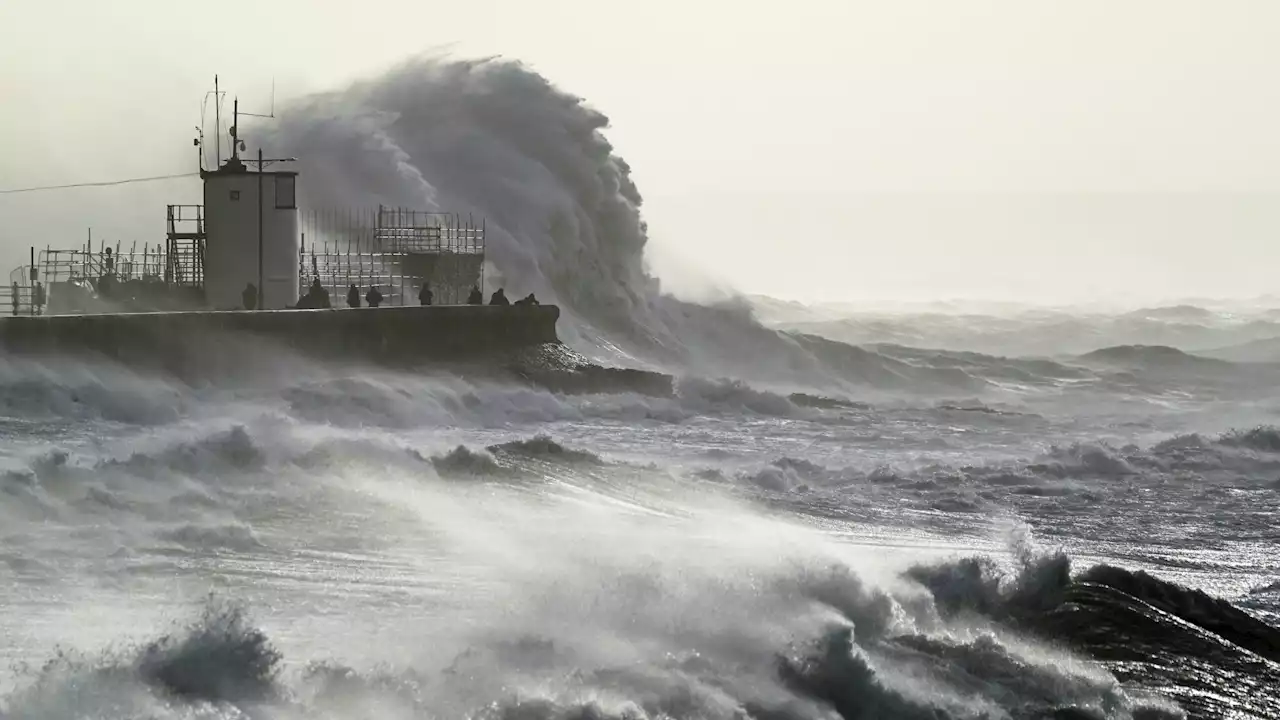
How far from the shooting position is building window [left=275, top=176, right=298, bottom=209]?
2286 cm

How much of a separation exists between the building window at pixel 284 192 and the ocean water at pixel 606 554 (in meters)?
2.75

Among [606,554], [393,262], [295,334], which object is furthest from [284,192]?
[606,554]

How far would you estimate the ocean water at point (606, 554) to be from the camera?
7.67 m

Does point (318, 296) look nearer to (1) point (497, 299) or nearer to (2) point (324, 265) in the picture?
(1) point (497, 299)

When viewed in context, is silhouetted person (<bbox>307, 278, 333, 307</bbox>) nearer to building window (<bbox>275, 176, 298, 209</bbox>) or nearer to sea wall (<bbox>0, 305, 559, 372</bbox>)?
sea wall (<bbox>0, 305, 559, 372</bbox>)

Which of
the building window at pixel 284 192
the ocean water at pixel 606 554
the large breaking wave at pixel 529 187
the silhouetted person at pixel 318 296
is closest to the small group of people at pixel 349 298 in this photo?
the silhouetted person at pixel 318 296

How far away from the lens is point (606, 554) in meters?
10.6

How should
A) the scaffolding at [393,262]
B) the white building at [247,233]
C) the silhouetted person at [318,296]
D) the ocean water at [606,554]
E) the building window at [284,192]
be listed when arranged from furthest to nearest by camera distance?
1. the scaffolding at [393,262]
2. the silhouetted person at [318,296]
3. the building window at [284,192]
4. the white building at [247,233]
5. the ocean water at [606,554]

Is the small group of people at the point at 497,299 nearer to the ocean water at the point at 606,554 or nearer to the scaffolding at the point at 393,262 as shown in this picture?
the scaffolding at the point at 393,262

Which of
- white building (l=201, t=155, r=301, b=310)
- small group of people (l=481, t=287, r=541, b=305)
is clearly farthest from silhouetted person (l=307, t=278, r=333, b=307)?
small group of people (l=481, t=287, r=541, b=305)

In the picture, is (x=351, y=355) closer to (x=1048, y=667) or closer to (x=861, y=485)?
(x=861, y=485)

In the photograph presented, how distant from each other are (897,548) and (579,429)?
8.78 meters

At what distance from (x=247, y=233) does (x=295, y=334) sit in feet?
7.24

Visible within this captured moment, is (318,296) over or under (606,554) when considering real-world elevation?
over
